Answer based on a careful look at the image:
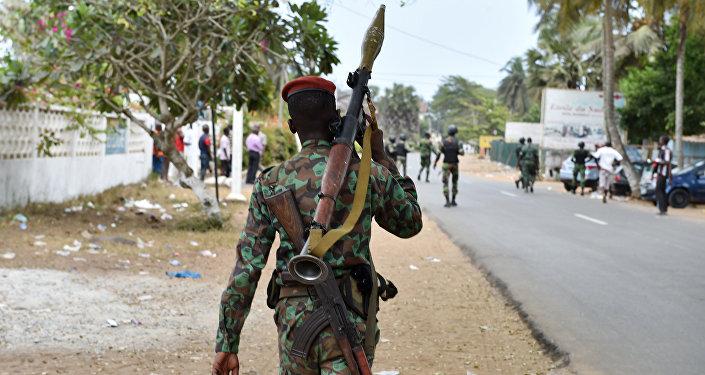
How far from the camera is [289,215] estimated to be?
2602 millimetres

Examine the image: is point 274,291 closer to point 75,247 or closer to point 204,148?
point 75,247

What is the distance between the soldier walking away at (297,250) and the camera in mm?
2605

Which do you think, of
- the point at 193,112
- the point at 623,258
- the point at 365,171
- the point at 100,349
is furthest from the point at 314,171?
the point at 193,112

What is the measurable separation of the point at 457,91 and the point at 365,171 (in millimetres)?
120009

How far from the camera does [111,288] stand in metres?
7.23

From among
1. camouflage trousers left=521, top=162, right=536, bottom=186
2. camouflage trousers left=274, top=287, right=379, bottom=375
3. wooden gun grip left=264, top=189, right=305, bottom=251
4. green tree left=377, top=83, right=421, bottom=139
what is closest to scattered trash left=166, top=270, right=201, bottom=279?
camouflage trousers left=274, top=287, right=379, bottom=375

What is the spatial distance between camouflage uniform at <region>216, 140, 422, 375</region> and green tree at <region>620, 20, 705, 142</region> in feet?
89.4

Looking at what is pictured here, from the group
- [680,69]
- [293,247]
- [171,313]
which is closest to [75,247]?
[171,313]

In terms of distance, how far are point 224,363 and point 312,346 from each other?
1.19 feet

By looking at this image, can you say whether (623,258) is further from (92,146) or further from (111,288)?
(92,146)

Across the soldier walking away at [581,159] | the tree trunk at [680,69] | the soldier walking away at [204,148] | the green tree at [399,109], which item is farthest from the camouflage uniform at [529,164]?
the green tree at [399,109]

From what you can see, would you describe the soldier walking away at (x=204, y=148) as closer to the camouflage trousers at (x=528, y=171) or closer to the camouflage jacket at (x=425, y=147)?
the camouflage jacket at (x=425, y=147)

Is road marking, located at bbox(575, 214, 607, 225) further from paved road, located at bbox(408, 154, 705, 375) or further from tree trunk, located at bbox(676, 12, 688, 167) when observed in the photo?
tree trunk, located at bbox(676, 12, 688, 167)

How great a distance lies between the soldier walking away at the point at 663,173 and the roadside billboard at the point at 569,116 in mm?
15558
